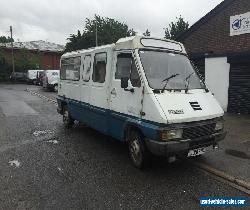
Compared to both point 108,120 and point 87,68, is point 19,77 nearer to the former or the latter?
point 87,68

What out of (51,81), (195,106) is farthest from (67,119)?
(51,81)

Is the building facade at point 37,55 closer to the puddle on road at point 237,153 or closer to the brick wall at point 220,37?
the brick wall at point 220,37

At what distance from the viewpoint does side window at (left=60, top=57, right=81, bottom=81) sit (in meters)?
9.93

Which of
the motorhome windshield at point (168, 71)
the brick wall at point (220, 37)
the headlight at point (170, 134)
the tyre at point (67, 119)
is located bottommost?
the tyre at point (67, 119)

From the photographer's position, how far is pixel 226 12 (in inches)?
582

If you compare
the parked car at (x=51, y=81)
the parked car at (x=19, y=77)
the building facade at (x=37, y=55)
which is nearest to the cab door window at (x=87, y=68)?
the parked car at (x=51, y=81)

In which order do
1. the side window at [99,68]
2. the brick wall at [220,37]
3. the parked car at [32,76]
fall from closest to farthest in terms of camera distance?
the side window at [99,68] < the brick wall at [220,37] < the parked car at [32,76]

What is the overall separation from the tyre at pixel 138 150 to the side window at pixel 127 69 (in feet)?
3.71

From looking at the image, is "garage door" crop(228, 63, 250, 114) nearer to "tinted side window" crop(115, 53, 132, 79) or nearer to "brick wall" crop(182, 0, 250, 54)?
"brick wall" crop(182, 0, 250, 54)

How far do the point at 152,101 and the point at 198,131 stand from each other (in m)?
1.15

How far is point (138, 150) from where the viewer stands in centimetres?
669

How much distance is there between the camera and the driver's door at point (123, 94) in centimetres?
670

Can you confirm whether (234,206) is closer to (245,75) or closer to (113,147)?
(113,147)

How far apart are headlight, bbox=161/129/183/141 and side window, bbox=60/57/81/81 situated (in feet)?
15.3
